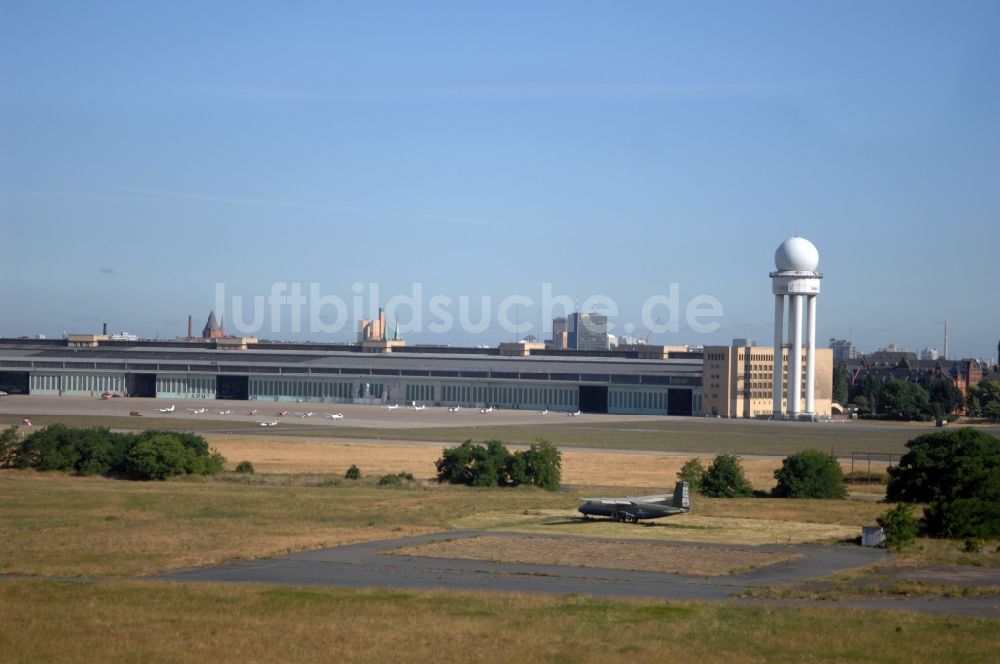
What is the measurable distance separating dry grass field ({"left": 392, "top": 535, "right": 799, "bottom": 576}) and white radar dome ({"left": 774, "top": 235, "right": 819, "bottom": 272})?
101 m

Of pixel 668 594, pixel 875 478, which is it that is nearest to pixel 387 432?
pixel 875 478

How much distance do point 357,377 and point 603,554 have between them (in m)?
135

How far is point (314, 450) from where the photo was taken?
91.9 m

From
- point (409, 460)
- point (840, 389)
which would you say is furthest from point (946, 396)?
point (409, 460)

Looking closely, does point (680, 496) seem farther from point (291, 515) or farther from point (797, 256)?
point (797, 256)

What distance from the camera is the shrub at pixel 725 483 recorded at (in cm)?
6906

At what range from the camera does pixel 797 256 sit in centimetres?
14438

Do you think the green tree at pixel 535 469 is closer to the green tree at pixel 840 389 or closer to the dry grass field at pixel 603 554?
the dry grass field at pixel 603 554

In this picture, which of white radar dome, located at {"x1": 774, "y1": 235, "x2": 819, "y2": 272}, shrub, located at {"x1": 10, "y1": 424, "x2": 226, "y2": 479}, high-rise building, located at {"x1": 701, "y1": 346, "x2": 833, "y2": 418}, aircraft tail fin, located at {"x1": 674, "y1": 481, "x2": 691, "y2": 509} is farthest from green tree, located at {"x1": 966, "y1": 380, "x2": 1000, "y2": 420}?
shrub, located at {"x1": 10, "y1": 424, "x2": 226, "y2": 479}

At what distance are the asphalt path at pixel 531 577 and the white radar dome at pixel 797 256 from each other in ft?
333

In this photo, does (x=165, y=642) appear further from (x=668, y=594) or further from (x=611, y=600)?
(x=668, y=594)

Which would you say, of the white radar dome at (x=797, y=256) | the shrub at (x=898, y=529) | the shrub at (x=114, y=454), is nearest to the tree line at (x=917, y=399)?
the white radar dome at (x=797, y=256)

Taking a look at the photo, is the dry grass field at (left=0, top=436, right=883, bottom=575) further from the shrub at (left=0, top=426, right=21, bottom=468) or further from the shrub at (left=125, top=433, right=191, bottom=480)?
the shrub at (left=0, top=426, right=21, bottom=468)

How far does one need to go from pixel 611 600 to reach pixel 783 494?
117ft
